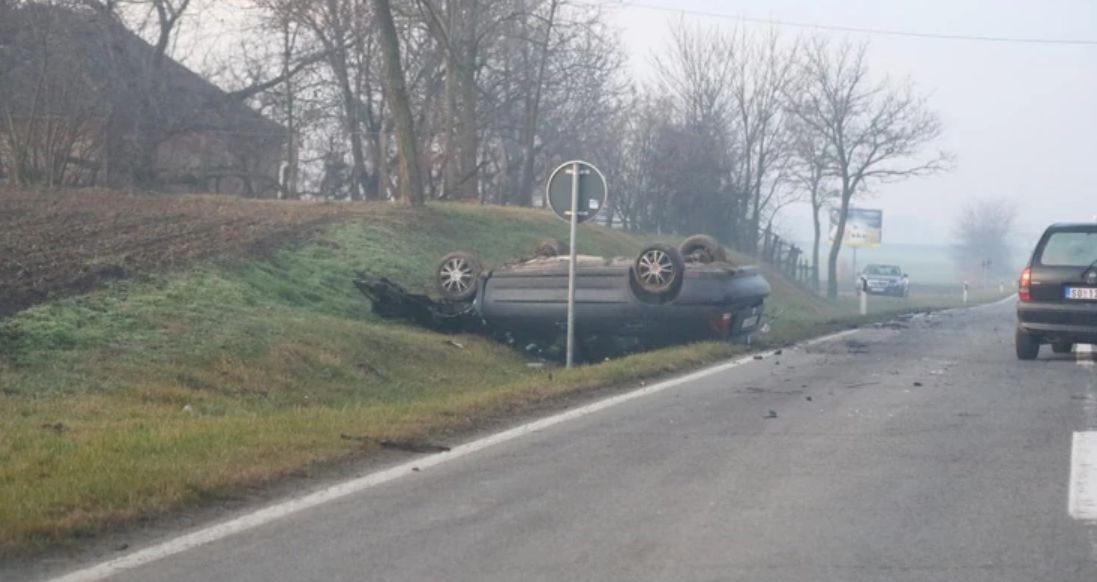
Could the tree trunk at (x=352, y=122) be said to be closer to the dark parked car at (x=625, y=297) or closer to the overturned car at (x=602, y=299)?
the overturned car at (x=602, y=299)

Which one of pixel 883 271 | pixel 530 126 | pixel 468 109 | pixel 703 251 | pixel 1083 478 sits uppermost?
pixel 530 126

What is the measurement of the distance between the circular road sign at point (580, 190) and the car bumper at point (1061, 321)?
5.13 meters

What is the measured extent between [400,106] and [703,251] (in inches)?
358

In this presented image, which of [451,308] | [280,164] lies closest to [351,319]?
[451,308]

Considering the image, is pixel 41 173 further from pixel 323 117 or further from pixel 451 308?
pixel 323 117

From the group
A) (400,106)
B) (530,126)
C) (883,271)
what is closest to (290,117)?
(530,126)

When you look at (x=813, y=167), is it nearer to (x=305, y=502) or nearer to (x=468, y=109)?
(x=468, y=109)

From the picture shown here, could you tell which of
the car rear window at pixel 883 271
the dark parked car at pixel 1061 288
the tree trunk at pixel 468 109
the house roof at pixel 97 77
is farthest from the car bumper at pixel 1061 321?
the car rear window at pixel 883 271

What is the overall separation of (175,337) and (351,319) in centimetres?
437

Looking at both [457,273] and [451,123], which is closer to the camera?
[457,273]

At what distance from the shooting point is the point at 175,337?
48.4 feet

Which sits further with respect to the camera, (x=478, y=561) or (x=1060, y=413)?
(x=1060, y=413)

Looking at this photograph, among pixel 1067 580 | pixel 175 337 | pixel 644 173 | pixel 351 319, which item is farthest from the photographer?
pixel 644 173

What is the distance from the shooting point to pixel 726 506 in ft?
27.5
